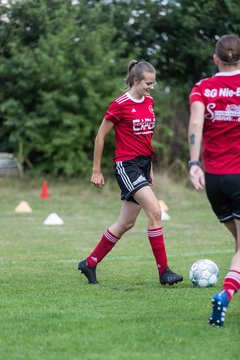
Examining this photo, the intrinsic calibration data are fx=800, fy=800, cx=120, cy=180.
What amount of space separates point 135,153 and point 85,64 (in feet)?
43.2

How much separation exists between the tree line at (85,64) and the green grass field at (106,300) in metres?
6.80

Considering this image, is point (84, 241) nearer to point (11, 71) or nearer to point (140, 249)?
point (140, 249)

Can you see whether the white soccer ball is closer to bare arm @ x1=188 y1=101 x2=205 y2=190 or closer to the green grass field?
the green grass field

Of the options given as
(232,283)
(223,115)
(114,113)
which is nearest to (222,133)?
(223,115)

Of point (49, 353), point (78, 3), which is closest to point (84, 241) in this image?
point (49, 353)

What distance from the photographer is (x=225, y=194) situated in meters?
5.37

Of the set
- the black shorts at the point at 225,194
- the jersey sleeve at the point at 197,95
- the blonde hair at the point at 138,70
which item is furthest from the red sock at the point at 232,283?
the blonde hair at the point at 138,70

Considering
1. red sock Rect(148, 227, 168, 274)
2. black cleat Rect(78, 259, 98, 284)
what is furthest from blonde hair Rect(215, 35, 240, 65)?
black cleat Rect(78, 259, 98, 284)

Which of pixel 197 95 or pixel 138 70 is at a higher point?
pixel 197 95

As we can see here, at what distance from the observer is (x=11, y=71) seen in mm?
20359

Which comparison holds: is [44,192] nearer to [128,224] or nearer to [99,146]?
[128,224]

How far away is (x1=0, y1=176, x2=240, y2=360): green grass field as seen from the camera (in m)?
4.68

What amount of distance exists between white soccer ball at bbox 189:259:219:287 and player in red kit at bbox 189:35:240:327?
1.59 metres

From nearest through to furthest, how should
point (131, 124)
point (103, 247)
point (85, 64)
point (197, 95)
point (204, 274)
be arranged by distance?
point (197, 95) → point (204, 274) → point (131, 124) → point (103, 247) → point (85, 64)
